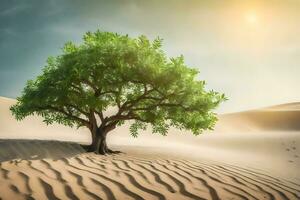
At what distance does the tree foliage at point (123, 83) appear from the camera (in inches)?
402

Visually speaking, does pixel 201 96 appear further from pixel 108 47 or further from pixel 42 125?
pixel 42 125

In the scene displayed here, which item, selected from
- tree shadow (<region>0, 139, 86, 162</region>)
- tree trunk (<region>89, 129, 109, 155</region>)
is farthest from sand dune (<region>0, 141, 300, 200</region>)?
tree trunk (<region>89, 129, 109, 155</region>)

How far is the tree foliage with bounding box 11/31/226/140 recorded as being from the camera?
1022 cm

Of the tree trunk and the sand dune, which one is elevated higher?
the tree trunk

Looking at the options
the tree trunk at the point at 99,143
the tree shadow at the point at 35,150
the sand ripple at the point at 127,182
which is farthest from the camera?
the tree trunk at the point at 99,143

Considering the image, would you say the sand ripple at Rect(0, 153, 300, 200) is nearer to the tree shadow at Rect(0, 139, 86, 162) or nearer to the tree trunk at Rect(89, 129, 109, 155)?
the tree shadow at Rect(0, 139, 86, 162)

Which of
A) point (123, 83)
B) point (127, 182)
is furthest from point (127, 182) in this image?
point (123, 83)

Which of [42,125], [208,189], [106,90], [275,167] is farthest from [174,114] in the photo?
[42,125]

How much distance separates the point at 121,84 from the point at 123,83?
0.28 feet

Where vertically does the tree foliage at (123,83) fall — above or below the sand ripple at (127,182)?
above

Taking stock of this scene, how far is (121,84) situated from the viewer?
35.3 feet

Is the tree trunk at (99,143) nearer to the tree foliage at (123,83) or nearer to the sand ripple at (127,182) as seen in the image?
the tree foliage at (123,83)

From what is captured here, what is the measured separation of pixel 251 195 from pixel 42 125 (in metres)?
24.9

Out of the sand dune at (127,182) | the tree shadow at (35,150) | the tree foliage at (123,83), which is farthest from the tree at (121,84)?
the sand dune at (127,182)
